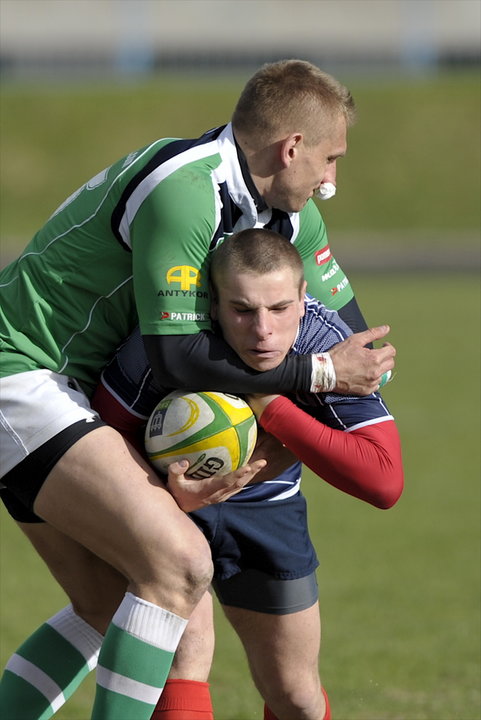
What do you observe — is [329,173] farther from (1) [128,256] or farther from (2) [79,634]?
(2) [79,634]

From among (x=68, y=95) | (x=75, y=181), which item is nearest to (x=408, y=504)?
(x=75, y=181)

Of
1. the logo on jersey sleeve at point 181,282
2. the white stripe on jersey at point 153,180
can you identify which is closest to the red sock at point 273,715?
the logo on jersey sleeve at point 181,282

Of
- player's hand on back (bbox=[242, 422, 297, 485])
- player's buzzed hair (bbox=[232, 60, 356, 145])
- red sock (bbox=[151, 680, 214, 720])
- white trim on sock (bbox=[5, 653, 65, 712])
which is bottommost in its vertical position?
white trim on sock (bbox=[5, 653, 65, 712])

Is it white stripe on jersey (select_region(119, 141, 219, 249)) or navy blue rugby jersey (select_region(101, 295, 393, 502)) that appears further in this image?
navy blue rugby jersey (select_region(101, 295, 393, 502))

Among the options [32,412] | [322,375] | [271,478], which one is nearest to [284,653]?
[271,478]

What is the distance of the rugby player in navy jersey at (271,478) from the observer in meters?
4.17

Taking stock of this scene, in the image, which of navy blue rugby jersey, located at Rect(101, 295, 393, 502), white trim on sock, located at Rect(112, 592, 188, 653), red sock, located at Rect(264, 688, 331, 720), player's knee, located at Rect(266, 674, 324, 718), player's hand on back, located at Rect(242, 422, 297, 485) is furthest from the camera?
red sock, located at Rect(264, 688, 331, 720)

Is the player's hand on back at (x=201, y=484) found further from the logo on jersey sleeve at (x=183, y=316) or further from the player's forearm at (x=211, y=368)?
the logo on jersey sleeve at (x=183, y=316)

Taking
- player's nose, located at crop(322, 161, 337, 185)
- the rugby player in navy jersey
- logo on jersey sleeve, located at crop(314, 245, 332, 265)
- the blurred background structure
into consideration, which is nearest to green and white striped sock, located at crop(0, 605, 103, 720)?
the rugby player in navy jersey

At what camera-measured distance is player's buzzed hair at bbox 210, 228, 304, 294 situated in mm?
4117

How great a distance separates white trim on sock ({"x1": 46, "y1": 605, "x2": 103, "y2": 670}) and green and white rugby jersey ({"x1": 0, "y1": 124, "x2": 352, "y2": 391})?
100cm

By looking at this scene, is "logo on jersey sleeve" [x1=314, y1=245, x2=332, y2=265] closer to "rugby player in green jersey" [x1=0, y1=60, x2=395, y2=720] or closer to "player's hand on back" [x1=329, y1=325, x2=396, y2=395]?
"rugby player in green jersey" [x1=0, y1=60, x2=395, y2=720]

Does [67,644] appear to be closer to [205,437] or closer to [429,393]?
[205,437]

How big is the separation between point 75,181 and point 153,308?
31269 millimetres
